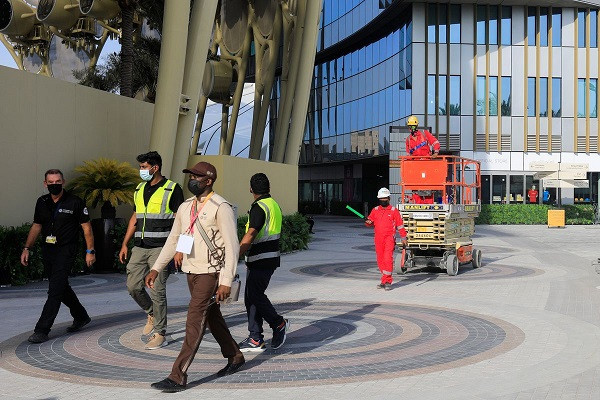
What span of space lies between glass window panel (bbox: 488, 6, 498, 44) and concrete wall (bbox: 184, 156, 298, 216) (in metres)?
26.6

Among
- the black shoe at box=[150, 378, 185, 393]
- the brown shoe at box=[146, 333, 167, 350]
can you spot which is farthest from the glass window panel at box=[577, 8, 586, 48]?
the black shoe at box=[150, 378, 185, 393]

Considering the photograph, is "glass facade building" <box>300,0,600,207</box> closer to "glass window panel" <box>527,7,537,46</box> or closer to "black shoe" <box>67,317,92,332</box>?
"glass window panel" <box>527,7,537,46</box>

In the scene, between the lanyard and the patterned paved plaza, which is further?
the lanyard

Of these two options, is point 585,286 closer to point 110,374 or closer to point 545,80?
point 110,374

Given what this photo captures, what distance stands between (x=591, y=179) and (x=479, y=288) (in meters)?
39.1

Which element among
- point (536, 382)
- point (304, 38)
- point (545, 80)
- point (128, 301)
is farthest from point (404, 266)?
point (545, 80)

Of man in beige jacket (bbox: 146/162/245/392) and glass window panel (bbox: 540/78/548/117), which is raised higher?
glass window panel (bbox: 540/78/548/117)

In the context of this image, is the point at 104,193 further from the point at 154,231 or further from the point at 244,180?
the point at 154,231

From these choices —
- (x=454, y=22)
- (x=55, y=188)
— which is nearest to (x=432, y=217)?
(x=55, y=188)

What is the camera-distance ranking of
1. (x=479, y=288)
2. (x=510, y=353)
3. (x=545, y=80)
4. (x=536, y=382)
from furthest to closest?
(x=545, y=80) → (x=479, y=288) → (x=510, y=353) → (x=536, y=382)

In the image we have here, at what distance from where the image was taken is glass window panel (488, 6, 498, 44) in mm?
49531

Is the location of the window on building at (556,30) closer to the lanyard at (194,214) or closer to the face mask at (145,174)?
the face mask at (145,174)

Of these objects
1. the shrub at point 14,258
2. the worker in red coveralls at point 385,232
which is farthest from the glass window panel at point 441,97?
the shrub at point 14,258

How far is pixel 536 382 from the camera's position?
7.33 meters
